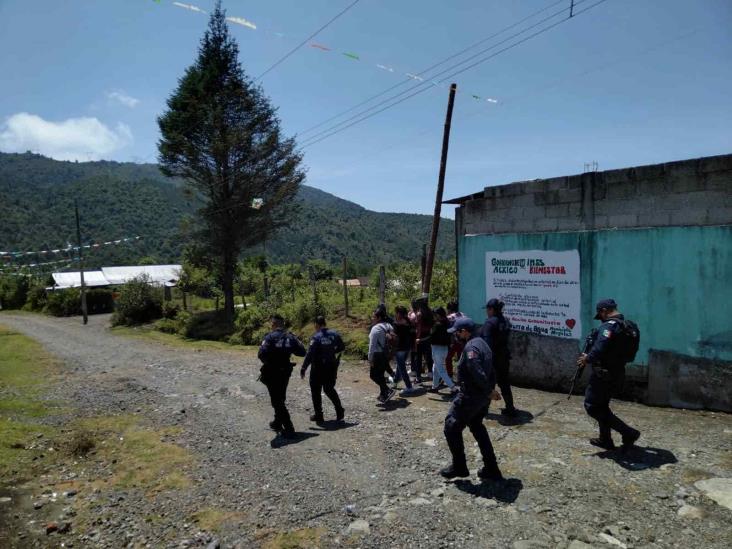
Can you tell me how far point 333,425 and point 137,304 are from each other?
2476cm

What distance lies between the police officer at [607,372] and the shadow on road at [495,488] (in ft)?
4.53

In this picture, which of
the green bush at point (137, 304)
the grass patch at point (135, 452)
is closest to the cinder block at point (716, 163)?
the grass patch at point (135, 452)

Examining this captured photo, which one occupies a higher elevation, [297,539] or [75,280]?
[75,280]

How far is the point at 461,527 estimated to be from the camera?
182 inches

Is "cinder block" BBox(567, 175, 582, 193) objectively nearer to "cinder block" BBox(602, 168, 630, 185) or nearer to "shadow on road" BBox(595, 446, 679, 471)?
"cinder block" BBox(602, 168, 630, 185)

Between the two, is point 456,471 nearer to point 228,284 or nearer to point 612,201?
point 612,201

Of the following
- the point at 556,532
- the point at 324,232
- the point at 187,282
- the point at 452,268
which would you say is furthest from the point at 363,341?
the point at 324,232

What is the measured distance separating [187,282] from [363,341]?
21172 mm

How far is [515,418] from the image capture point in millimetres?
7820

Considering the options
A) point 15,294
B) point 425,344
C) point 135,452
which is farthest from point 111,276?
point 135,452

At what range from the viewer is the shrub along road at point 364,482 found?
4625mm

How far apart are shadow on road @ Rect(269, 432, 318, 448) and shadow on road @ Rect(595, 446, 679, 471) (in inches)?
158

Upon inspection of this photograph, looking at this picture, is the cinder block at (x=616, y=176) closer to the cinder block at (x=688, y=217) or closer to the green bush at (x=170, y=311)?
the cinder block at (x=688, y=217)

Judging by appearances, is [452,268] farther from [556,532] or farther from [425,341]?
[556,532]
